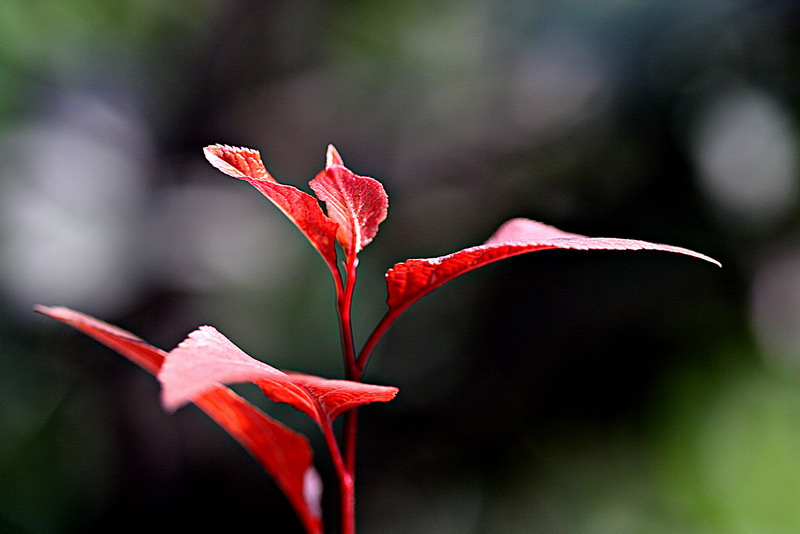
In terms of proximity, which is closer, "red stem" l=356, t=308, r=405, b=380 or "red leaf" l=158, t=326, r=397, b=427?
"red leaf" l=158, t=326, r=397, b=427

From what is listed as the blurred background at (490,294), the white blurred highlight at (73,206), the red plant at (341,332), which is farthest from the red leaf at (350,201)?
the white blurred highlight at (73,206)

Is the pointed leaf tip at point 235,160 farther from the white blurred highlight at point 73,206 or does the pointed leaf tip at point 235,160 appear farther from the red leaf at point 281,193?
the white blurred highlight at point 73,206

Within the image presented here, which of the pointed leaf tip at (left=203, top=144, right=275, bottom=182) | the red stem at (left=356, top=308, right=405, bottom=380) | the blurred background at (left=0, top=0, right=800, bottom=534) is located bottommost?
the blurred background at (left=0, top=0, right=800, bottom=534)

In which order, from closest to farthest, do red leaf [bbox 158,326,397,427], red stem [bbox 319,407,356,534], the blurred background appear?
red leaf [bbox 158,326,397,427]
red stem [bbox 319,407,356,534]
the blurred background

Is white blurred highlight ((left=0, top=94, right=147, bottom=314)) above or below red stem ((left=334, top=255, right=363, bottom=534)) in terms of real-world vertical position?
below

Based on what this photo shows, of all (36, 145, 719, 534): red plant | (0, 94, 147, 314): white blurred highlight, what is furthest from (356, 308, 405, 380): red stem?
Result: (0, 94, 147, 314): white blurred highlight

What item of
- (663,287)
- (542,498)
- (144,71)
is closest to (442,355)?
(542,498)

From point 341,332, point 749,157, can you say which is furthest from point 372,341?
point 749,157

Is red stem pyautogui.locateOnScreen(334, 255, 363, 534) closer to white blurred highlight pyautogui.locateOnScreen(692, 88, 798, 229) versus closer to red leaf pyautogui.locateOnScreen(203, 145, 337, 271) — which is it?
red leaf pyautogui.locateOnScreen(203, 145, 337, 271)
